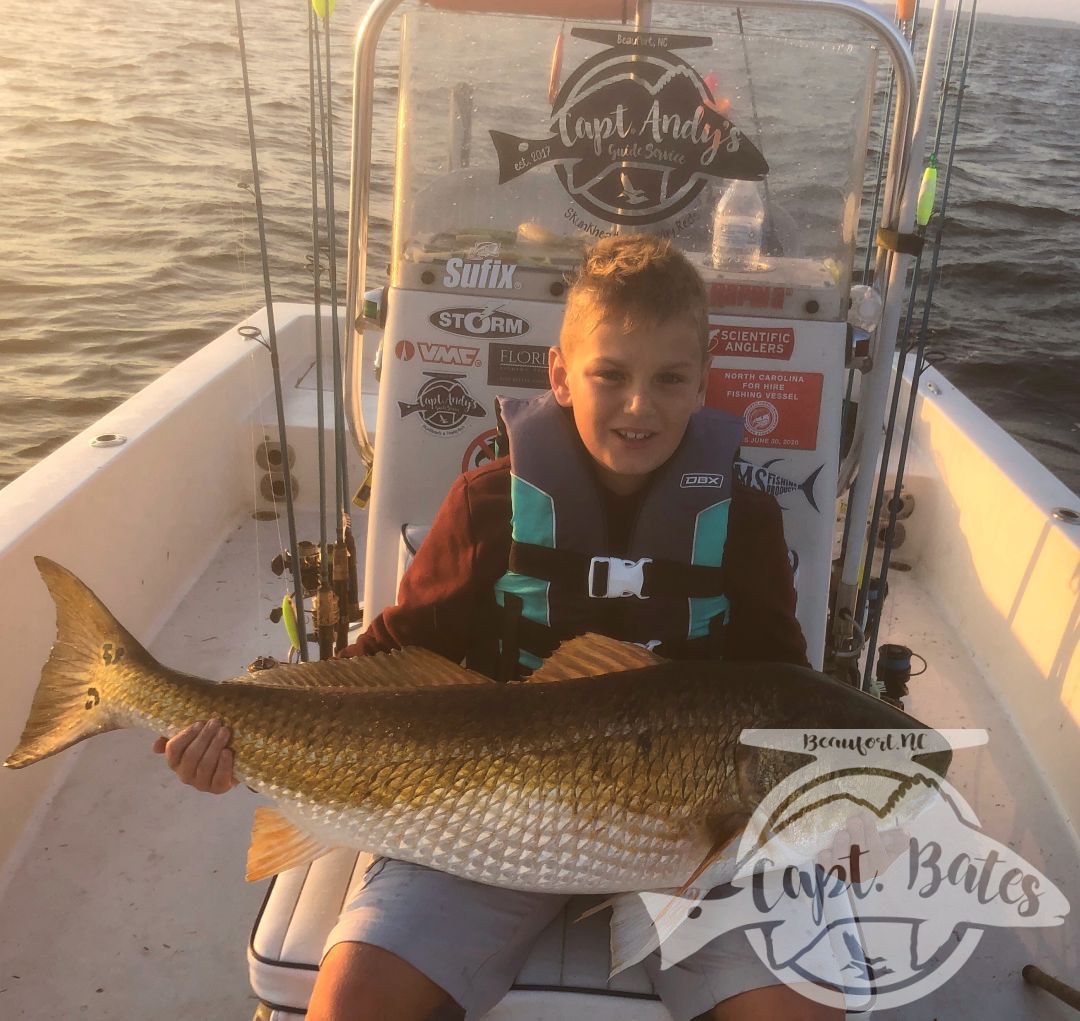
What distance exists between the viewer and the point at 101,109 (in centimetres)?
1539

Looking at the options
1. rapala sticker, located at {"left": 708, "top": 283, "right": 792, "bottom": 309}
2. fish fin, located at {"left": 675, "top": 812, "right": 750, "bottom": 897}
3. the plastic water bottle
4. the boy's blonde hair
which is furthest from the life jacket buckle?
the plastic water bottle

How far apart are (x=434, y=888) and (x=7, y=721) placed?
1634 millimetres

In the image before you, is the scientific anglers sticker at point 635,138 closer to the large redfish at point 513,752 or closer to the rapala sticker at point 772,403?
the rapala sticker at point 772,403

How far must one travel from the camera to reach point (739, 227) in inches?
125

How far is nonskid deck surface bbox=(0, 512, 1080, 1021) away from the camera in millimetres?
2844

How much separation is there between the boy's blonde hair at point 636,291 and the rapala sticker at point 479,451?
66cm

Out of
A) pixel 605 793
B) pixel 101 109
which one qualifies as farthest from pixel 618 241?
pixel 101 109

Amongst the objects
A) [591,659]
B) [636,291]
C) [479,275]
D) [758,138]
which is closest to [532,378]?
[479,275]

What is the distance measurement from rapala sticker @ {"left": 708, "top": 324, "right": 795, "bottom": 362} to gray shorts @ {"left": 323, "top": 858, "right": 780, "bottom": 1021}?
1.69 meters

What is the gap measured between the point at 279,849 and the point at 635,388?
128 centimetres

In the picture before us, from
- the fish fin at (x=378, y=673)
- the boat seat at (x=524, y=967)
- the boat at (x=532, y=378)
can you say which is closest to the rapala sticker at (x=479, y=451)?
the boat at (x=532, y=378)

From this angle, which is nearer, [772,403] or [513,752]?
[513,752]

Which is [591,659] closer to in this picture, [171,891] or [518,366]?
[518,366]

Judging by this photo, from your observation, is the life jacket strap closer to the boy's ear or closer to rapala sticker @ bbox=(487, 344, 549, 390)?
the boy's ear
